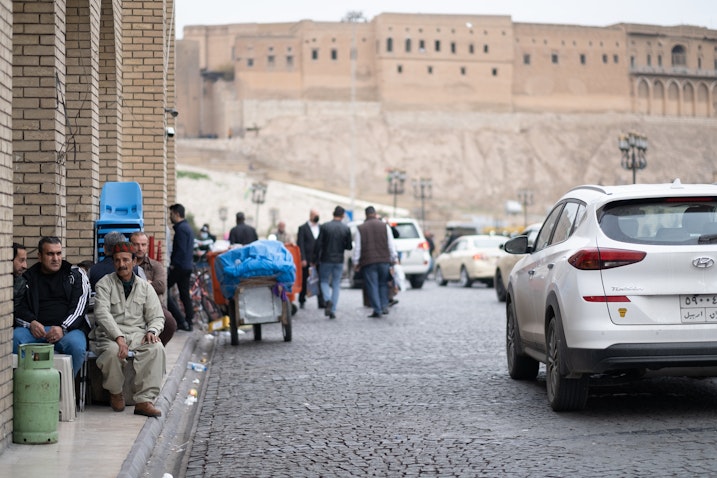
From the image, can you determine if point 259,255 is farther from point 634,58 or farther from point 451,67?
point 634,58

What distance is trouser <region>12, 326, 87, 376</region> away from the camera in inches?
335

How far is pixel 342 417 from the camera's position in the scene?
8.99m

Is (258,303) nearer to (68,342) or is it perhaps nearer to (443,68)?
(68,342)

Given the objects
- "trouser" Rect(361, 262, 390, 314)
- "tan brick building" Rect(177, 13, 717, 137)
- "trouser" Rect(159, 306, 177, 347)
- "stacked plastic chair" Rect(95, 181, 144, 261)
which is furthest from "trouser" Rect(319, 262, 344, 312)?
"tan brick building" Rect(177, 13, 717, 137)

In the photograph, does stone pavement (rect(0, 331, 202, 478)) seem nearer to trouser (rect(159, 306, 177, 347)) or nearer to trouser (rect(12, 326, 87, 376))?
trouser (rect(12, 326, 87, 376))

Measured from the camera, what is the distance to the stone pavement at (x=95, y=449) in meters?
6.64

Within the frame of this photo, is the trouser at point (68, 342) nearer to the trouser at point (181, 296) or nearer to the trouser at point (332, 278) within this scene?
the trouser at point (181, 296)

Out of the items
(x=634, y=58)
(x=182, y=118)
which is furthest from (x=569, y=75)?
(x=182, y=118)

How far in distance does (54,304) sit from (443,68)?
9818cm

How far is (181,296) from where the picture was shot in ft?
53.3

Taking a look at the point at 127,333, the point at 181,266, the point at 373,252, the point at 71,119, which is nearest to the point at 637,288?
the point at 127,333

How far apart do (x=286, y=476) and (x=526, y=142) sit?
104 metres

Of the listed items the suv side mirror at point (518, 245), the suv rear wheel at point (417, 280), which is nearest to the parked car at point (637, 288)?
the suv side mirror at point (518, 245)

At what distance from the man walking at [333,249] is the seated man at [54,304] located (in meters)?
10.6
